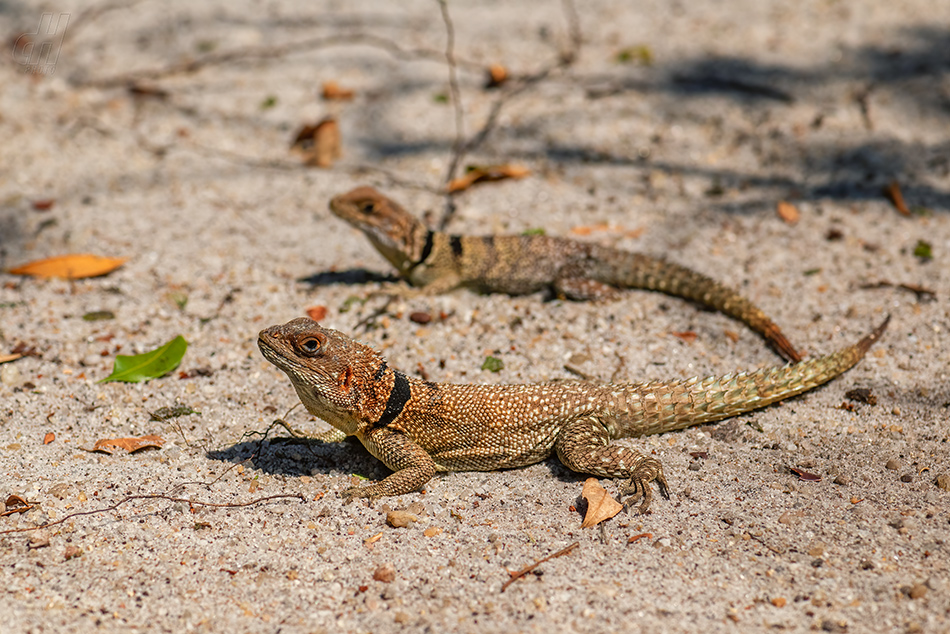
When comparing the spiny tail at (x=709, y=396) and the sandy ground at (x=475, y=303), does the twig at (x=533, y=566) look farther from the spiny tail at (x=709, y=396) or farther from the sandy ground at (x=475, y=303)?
the spiny tail at (x=709, y=396)

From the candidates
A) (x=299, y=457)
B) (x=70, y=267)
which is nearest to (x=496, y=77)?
(x=70, y=267)

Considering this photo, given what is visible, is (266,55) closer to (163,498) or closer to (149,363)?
(149,363)

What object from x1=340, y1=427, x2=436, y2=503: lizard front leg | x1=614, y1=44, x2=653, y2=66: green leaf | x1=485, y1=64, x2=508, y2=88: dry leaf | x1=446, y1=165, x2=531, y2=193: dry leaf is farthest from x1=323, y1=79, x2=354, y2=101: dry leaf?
x1=340, y1=427, x2=436, y2=503: lizard front leg

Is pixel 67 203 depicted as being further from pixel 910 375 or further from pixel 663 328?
pixel 910 375

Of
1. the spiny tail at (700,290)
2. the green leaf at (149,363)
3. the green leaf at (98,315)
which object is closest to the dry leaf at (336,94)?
the green leaf at (98,315)

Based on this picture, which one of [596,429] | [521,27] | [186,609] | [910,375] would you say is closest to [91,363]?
[186,609]
